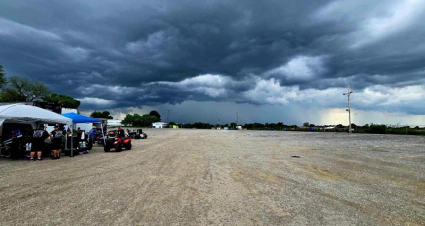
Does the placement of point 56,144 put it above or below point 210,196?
above

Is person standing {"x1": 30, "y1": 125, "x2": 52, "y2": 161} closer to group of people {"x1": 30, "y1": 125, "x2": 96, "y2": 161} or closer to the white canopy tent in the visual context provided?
group of people {"x1": 30, "y1": 125, "x2": 96, "y2": 161}

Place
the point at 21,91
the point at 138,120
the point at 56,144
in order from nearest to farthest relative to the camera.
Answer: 1. the point at 56,144
2. the point at 21,91
3. the point at 138,120

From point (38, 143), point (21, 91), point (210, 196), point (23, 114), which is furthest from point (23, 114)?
point (21, 91)

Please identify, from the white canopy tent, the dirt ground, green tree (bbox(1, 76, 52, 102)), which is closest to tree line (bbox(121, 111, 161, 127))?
green tree (bbox(1, 76, 52, 102))

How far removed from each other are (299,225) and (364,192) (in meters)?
3.19

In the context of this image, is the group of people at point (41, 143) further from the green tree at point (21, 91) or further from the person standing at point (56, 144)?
the green tree at point (21, 91)

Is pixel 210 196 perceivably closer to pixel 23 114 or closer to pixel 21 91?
pixel 23 114

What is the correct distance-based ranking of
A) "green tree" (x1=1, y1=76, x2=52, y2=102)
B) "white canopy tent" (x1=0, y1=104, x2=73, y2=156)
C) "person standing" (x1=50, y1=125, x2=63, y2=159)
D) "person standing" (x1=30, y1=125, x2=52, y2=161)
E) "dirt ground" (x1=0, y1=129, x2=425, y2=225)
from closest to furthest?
"dirt ground" (x1=0, y1=129, x2=425, y2=225) < "white canopy tent" (x1=0, y1=104, x2=73, y2=156) < "person standing" (x1=30, y1=125, x2=52, y2=161) < "person standing" (x1=50, y1=125, x2=63, y2=159) < "green tree" (x1=1, y1=76, x2=52, y2=102)

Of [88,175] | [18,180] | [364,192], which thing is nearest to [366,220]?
[364,192]

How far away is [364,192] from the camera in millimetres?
5953

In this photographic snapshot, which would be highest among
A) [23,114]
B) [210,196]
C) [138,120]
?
[138,120]

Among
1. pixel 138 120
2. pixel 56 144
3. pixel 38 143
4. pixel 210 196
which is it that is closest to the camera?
pixel 210 196

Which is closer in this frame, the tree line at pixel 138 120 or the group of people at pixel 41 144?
the group of people at pixel 41 144

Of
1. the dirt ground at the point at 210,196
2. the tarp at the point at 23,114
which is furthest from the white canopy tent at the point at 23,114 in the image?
the dirt ground at the point at 210,196
